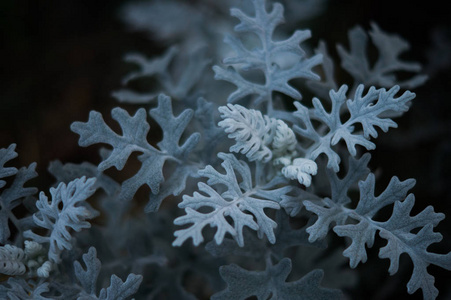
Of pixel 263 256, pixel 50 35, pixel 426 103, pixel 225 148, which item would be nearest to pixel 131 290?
pixel 263 256

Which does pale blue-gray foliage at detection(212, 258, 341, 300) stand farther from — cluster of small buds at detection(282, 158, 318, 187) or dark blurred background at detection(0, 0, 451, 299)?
dark blurred background at detection(0, 0, 451, 299)

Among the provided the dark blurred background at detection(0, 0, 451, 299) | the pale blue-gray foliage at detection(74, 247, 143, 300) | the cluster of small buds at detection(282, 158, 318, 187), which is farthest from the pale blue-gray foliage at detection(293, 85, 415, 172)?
the dark blurred background at detection(0, 0, 451, 299)

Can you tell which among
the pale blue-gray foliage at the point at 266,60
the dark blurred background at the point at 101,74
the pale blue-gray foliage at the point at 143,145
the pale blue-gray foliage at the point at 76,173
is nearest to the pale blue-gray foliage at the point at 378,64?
the pale blue-gray foliage at the point at 266,60

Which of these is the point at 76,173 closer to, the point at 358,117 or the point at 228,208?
the point at 228,208

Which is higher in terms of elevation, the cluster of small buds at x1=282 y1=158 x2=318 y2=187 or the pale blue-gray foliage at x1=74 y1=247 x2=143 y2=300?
the cluster of small buds at x1=282 y1=158 x2=318 y2=187

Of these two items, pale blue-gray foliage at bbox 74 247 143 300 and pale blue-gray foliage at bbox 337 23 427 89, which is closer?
pale blue-gray foliage at bbox 74 247 143 300

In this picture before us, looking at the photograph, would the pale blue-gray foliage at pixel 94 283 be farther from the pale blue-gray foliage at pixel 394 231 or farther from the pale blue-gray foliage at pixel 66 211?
the pale blue-gray foliage at pixel 394 231

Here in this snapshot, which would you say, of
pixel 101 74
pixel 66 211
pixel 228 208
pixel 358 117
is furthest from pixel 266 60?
pixel 101 74
